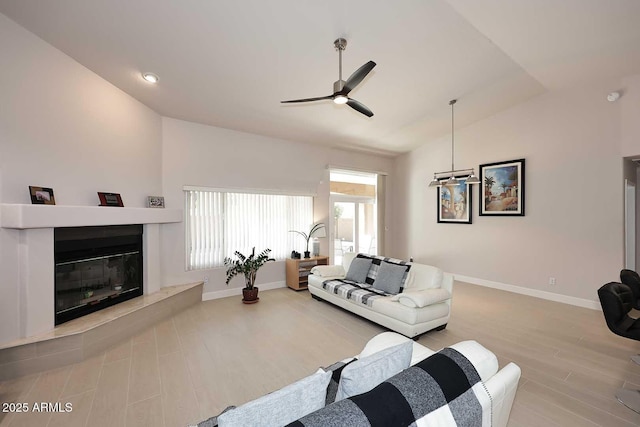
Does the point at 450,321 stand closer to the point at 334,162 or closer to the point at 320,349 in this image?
the point at 320,349

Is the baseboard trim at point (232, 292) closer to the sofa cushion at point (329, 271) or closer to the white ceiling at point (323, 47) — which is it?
the sofa cushion at point (329, 271)

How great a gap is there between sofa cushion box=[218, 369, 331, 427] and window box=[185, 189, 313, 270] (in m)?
4.13

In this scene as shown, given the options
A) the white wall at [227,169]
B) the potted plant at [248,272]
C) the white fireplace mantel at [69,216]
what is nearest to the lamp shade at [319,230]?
the white wall at [227,169]

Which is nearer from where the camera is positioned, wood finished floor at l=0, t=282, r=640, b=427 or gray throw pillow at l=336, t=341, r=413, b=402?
gray throw pillow at l=336, t=341, r=413, b=402

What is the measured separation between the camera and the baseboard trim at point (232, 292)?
4766 mm

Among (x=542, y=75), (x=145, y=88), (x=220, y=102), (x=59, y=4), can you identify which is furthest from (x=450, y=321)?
(x=59, y=4)

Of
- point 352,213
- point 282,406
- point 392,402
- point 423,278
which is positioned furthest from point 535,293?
point 282,406

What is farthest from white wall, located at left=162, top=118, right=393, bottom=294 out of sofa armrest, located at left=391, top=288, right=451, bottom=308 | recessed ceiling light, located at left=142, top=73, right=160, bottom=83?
sofa armrest, located at left=391, top=288, right=451, bottom=308

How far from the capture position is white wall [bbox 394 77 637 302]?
4.23 m

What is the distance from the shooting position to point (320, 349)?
3047 mm

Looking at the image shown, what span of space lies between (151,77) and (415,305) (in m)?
4.25

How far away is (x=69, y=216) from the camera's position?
9.27ft

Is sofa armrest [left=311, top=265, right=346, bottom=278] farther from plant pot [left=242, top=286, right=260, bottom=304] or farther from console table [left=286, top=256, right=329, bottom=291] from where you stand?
plant pot [left=242, top=286, right=260, bottom=304]

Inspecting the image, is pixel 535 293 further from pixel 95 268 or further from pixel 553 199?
Answer: pixel 95 268
